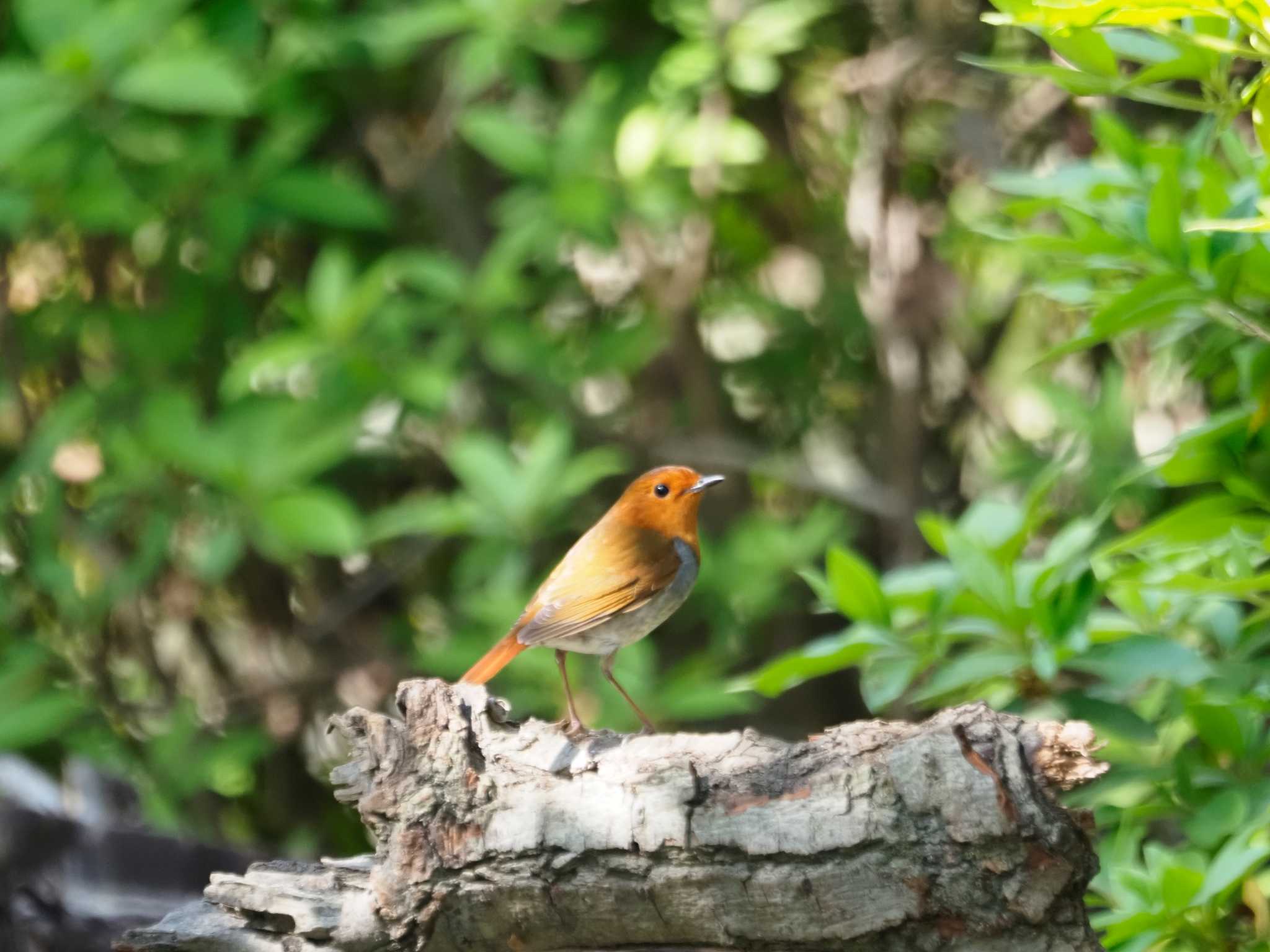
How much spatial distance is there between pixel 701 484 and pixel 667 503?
9 cm


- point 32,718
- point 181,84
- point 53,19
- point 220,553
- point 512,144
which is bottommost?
point 32,718

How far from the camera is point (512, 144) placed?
150 inches

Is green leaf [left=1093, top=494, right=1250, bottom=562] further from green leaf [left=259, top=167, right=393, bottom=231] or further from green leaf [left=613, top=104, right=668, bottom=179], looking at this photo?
green leaf [left=259, top=167, right=393, bottom=231]

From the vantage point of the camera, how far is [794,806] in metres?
1.70

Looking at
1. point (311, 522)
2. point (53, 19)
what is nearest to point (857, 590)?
point (311, 522)

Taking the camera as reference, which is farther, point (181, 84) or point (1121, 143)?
point (181, 84)

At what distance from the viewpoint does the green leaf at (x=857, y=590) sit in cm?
221

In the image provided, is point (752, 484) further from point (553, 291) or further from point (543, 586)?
point (543, 586)

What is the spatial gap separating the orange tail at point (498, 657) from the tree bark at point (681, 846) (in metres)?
0.80

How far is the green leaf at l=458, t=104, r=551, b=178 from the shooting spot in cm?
381

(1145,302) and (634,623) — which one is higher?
(1145,302)

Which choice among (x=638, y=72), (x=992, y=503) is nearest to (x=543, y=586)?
(x=992, y=503)

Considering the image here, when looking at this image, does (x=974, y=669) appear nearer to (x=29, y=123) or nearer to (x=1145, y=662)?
(x=1145, y=662)

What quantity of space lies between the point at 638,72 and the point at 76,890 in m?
2.72
